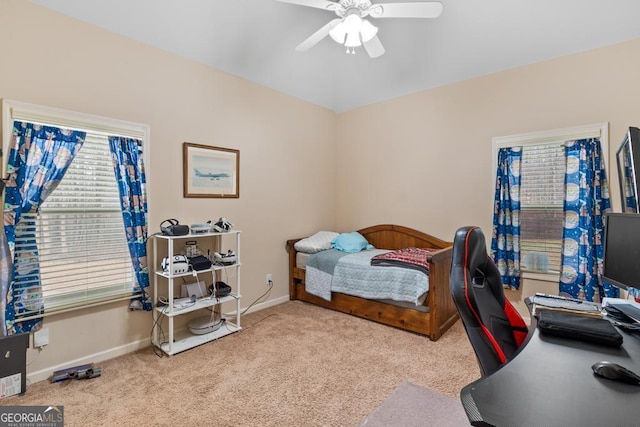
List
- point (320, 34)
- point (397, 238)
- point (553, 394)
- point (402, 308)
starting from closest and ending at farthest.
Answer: point (553, 394) → point (320, 34) → point (402, 308) → point (397, 238)

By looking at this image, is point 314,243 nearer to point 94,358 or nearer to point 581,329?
point 94,358

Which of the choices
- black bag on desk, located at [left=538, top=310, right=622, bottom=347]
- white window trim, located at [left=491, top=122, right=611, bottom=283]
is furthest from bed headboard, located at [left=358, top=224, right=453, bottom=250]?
black bag on desk, located at [left=538, top=310, right=622, bottom=347]

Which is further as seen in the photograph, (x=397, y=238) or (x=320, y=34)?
(x=397, y=238)

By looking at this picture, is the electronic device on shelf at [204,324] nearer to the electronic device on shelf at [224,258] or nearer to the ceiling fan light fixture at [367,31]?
the electronic device on shelf at [224,258]

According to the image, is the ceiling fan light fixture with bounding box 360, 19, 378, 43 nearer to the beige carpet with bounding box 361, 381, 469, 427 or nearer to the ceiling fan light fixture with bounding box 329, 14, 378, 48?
the ceiling fan light fixture with bounding box 329, 14, 378, 48

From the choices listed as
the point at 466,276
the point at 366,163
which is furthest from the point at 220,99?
the point at 466,276

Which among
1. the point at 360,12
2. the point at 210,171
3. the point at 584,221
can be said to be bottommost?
the point at 584,221

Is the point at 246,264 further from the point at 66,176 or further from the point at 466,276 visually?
the point at 466,276

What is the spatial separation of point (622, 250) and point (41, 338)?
370cm

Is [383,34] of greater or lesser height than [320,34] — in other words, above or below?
above

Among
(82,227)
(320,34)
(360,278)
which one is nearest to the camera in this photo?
(320,34)

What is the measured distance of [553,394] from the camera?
0.84 metres

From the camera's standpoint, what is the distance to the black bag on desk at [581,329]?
117 centimetres

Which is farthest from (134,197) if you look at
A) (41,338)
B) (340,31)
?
(340,31)
